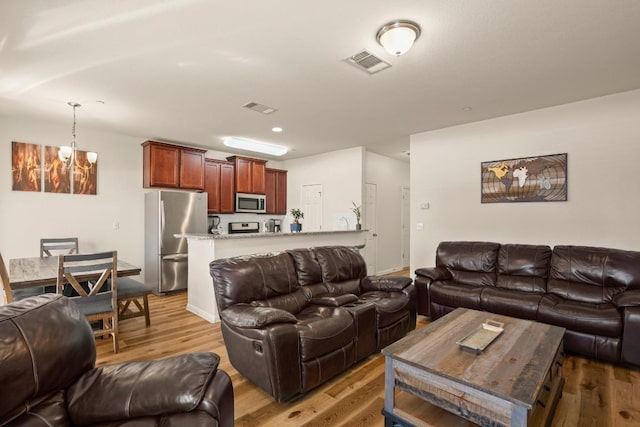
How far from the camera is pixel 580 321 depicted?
2709 mm

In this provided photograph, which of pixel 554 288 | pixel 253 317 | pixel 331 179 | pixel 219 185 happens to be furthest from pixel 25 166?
pixel 554 288

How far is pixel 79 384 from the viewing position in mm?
1265

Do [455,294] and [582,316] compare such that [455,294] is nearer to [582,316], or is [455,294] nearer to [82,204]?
[582,316]

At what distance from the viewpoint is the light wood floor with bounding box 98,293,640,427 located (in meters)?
1.93

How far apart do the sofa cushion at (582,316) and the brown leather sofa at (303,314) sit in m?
1.24

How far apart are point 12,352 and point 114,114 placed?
383cm

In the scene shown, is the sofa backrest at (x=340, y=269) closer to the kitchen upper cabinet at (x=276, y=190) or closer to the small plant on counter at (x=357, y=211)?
the small plant on counter at (x=357, y=211)

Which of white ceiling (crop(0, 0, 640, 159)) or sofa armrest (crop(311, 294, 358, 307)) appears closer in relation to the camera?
white ceiling (crop(0, 0, 640, 159))

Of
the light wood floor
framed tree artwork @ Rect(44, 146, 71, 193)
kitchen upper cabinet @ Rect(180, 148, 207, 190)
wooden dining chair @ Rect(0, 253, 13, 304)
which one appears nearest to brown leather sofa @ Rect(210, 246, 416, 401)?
the light wood floor

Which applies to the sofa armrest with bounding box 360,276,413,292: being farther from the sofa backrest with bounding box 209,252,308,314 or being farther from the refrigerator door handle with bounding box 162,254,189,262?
the refrigerator door handle with bounding box 162,254,189,262

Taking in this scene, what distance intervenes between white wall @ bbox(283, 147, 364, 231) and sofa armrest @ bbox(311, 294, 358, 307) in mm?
3222

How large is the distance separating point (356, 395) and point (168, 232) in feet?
13.4

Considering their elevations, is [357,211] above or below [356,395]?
above

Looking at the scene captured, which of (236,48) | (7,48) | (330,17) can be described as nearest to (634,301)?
(330,17)
